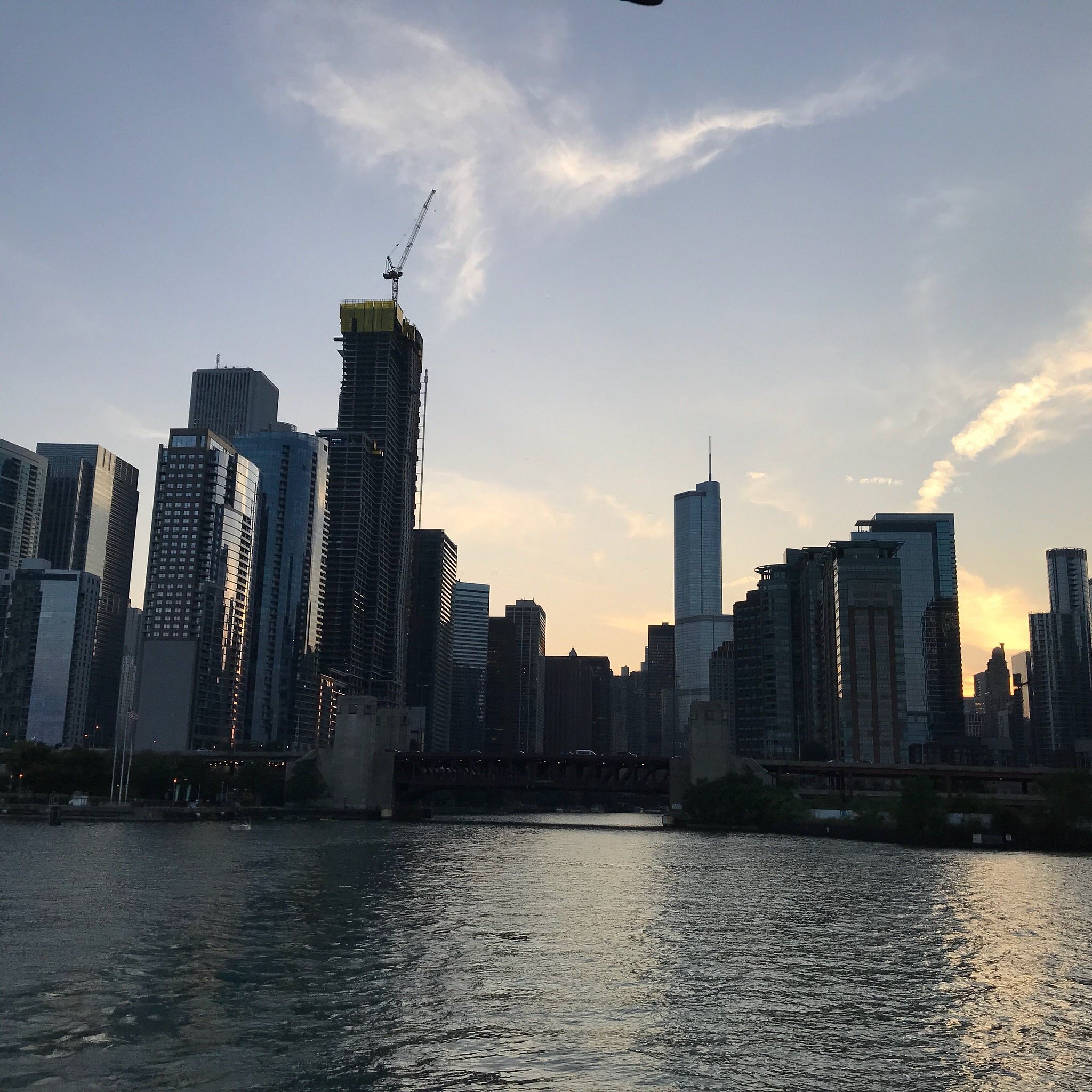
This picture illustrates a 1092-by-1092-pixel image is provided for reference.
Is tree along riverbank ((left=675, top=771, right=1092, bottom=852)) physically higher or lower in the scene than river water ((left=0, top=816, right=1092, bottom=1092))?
higher

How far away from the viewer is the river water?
36062 mm

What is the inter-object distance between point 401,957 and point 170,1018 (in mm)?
16968

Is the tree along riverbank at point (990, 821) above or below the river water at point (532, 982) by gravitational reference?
above

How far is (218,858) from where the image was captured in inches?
4528

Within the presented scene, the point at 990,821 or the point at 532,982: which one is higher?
the point at 990,821

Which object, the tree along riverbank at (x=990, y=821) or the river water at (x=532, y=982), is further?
the tree along riverbank at (x=990, y=821)

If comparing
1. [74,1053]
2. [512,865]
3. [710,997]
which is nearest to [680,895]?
[512,865]

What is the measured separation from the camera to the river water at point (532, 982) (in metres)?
36.1

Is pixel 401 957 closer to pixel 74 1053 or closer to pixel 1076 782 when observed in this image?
pixel 74 1053

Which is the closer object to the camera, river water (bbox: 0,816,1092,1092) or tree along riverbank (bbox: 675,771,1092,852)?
river water (bbox: 0,816,1092,1092)

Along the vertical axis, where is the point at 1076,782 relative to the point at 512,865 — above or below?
above

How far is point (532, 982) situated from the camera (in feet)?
165

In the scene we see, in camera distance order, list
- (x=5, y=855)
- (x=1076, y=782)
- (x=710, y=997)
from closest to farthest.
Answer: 1. (x=710, y=997)
2. (x=5, y=855)
3. (x=1076, y=782)

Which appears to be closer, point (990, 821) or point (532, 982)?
point (532, 982)
